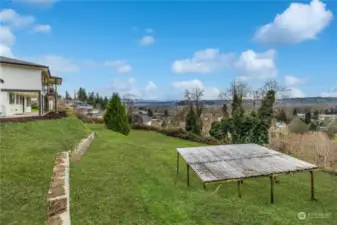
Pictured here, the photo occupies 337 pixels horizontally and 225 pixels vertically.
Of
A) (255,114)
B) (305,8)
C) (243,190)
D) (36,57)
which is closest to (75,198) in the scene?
(243,190)

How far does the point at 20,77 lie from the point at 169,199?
1374 cm

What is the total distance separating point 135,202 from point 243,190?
480cm

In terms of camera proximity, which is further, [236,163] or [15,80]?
[15,80]

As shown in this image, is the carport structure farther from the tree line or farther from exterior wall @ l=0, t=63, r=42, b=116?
the tree line

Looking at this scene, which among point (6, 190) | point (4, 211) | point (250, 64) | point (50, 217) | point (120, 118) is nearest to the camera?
point (50, 217)

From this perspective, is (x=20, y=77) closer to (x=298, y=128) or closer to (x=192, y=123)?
(x=192, y=123)

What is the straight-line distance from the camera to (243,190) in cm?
862

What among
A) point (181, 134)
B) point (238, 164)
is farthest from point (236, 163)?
point (181, 134)

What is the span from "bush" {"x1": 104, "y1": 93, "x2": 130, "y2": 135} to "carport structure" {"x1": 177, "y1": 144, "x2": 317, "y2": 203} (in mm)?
12189

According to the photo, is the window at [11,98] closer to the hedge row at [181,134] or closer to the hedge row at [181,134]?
the hedge row at [181,134]

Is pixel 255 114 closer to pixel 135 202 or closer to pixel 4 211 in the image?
pixel 135 202

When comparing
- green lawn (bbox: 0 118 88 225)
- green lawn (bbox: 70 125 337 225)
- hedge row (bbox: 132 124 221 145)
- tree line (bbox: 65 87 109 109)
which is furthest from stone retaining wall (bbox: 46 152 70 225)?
tree line (bbox: 65 87 109 109)

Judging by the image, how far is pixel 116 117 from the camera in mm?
21375

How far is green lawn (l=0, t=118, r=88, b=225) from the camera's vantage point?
13.9 feet
